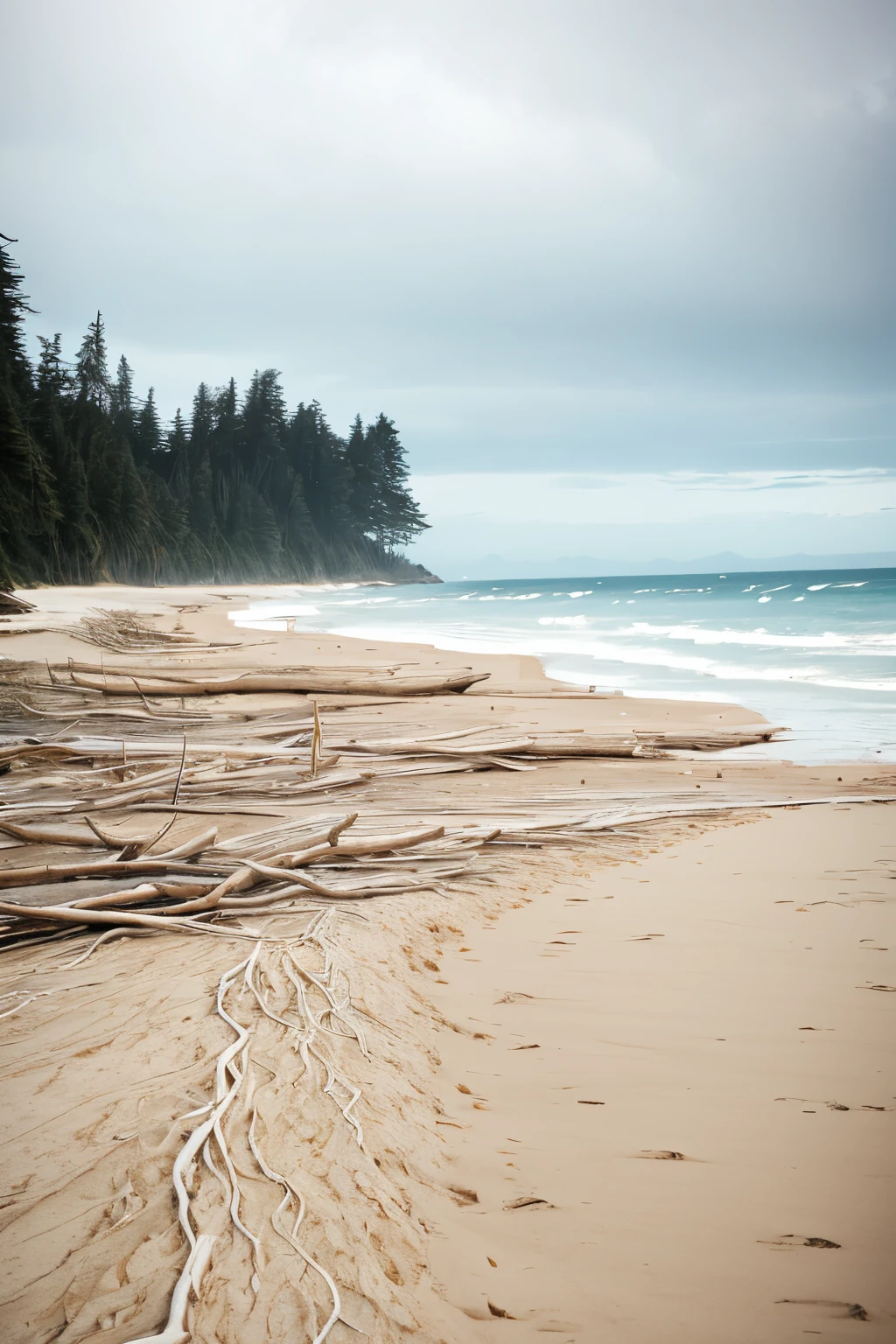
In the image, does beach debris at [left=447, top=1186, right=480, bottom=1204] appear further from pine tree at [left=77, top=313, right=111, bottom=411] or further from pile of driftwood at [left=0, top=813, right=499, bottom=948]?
pine tree at [left=77, top=313, right=111, bottom=411]

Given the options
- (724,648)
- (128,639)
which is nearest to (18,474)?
(128,639)

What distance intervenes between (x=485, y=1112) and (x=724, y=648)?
1753 cm

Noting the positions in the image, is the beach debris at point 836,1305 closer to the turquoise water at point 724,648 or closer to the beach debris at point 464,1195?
the beach debris at point 464,1195

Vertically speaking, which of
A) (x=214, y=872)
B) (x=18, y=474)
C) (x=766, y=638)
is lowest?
(x=214, y=872)

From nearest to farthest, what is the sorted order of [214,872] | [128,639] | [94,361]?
[214,872] < [128,639] < [94,361]

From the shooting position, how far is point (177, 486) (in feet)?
165

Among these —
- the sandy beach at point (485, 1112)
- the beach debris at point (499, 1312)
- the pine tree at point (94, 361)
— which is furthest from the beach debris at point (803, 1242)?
the pine tree at point (94, 361)

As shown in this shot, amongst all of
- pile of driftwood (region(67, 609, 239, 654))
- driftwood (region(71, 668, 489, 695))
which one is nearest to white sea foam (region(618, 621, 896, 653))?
driftwood (region(71, 668, 489, 695))

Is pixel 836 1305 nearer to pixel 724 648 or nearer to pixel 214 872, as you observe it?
pixel 214 872

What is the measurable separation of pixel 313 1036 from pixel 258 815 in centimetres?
228

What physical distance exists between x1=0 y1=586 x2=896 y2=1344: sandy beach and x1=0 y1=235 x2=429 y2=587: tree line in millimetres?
18597

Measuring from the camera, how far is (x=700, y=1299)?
4.39 ft

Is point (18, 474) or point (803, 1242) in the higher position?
point (18, 474)

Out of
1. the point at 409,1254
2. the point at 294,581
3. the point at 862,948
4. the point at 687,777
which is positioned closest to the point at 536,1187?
the point at 409,1254
